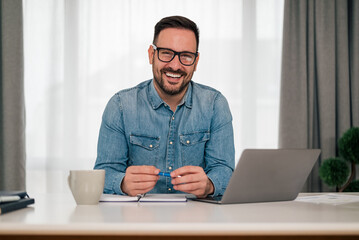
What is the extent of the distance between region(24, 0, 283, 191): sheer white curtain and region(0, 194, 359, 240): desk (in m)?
2.30

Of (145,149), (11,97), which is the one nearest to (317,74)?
(145,149)

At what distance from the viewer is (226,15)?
3322 mm

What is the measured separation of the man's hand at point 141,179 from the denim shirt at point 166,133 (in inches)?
18.5

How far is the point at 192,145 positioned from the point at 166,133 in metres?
0.12

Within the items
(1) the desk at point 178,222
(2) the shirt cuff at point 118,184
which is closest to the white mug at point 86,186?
(1) the desk at point 178,222

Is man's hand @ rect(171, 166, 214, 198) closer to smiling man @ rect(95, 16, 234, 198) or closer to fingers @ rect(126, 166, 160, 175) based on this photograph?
fingers @ rect(126, 166, 160, 175)

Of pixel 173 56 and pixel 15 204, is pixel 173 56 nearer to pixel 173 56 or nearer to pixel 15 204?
pixel 173 56

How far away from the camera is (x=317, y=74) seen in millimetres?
3312

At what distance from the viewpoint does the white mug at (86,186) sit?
41.1 inches

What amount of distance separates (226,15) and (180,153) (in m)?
1.90

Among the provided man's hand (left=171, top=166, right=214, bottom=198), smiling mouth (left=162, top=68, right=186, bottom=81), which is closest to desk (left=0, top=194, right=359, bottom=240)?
man's hand (left=171, top=166, right=214, bottom=198)

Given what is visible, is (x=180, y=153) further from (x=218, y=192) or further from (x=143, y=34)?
(x=143, y=34)

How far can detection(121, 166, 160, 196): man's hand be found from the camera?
117 centimetres

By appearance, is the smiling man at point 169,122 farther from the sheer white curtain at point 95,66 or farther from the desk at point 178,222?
the sheer white curtain at point 95,66
